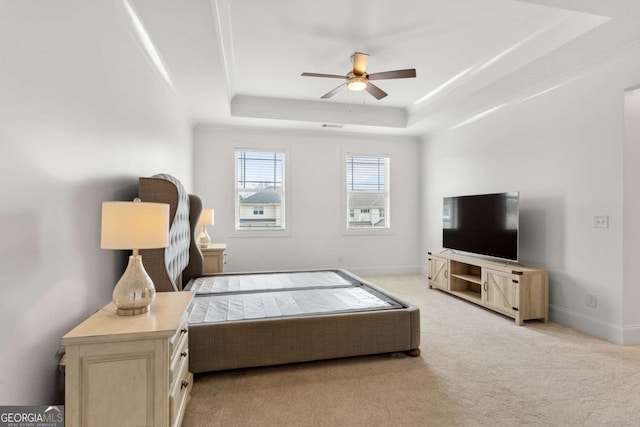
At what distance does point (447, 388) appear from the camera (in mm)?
2219

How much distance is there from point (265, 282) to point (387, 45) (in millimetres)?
2825

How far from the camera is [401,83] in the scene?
4.40m


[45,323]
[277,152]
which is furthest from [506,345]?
[277,152]

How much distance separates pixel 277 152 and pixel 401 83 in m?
2.39

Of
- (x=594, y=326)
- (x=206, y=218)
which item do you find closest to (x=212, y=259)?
(x=206, y=218)

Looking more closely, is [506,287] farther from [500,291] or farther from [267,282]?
[267,282]

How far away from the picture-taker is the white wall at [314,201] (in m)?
5.51

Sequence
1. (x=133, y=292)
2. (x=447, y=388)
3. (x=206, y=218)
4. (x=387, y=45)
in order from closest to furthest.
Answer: (x=133, y=292) < (x=447, y=388) < (x=387, y=45) < (x=206, y=218)

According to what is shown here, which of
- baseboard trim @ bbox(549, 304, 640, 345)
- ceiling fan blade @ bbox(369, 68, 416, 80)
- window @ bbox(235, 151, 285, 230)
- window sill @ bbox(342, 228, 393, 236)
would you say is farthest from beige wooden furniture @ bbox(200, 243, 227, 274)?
baseboard trim @ bbox(549, 304, 640, 345)

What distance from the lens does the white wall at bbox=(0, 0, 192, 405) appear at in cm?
129

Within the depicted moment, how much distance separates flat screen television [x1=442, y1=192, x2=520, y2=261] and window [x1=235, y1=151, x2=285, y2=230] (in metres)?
2.77

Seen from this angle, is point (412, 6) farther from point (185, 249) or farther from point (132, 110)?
point (185, 249)

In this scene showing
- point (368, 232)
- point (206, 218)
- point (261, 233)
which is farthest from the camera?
point (368, 232)

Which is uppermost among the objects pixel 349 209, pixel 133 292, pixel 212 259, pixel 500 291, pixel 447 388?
pixel 349 209
